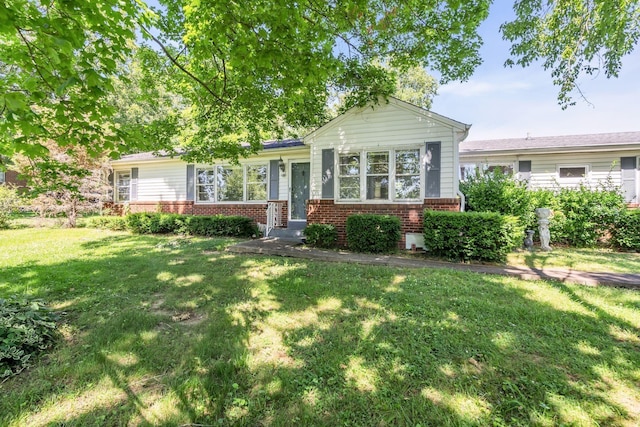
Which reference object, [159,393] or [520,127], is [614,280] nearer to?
[159,393]

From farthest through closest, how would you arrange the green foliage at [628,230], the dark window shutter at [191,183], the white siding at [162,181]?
the white siding at [162,181]
the dark window shutter at [191,183]
the green foliage at [628,230]

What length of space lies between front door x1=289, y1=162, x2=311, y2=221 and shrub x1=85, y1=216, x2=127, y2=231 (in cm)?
717

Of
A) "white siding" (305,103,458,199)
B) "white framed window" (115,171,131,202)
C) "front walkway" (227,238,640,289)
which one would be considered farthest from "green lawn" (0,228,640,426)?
"white framed window" (115,171,131,202)

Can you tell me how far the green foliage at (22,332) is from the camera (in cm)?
244

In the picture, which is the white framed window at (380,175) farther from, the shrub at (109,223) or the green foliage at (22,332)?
the shrub at (109,223)

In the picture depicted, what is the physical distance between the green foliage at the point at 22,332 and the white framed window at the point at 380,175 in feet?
21.5

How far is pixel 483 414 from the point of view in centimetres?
193

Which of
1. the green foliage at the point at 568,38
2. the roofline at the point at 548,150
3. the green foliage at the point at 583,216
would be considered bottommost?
the green foliage at the point at 583,216

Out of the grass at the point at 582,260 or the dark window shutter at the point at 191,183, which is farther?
the dark window shutter at the point at 191,183

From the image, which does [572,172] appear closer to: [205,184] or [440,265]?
[440,265]

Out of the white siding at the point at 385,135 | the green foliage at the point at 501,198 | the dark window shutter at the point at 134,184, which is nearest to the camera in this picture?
the white siding at the point at 385,135

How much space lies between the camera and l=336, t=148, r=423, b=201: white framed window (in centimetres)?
777

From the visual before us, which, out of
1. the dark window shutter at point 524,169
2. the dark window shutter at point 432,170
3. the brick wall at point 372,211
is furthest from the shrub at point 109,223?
the dark window shutter at point 524,169

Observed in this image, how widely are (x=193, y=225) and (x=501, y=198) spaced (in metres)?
10.1
